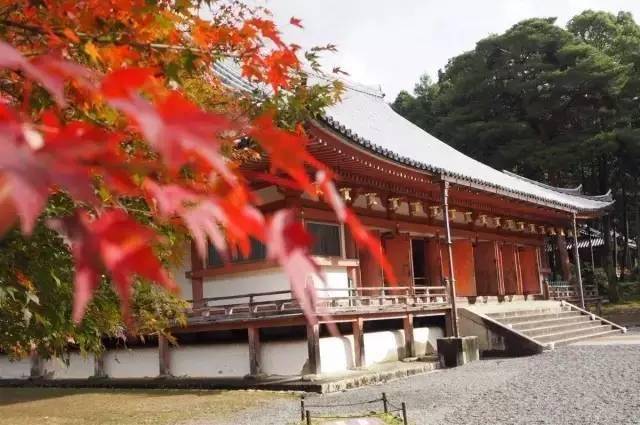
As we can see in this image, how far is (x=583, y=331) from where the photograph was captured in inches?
595

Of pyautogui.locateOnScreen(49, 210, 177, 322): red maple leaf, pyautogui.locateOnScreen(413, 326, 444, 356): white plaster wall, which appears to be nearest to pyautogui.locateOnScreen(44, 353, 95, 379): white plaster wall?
pyautogui.locateOnScreen(413, 326, 444, 356): white plaster wall

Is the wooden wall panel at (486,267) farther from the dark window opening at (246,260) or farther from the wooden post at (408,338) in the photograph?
the dark window opening at (246,260)

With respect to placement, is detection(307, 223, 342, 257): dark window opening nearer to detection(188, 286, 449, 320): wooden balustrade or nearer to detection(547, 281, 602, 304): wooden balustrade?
detection(188, 286, 449, 320): wooden balustrade

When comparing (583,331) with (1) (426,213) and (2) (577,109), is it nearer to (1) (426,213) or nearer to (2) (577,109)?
(1) (426,213)

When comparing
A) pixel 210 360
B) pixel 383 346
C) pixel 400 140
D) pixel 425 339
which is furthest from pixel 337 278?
pixel 400 140

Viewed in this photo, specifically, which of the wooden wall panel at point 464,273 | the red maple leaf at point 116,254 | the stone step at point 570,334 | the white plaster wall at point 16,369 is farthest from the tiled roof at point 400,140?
the red maple leaf at point 116,254

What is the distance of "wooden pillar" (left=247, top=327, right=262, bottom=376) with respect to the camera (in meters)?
10.1

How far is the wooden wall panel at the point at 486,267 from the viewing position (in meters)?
17.2

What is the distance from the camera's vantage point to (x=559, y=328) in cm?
1471

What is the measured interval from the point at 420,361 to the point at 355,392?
3.15 meters

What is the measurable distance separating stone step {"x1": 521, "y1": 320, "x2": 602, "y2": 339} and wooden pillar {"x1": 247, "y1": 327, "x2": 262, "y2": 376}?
20.0ft

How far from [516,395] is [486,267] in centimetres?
1017

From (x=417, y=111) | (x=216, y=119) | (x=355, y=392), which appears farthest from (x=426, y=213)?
(x=417, y=111)

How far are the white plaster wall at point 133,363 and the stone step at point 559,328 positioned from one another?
7.50 m
